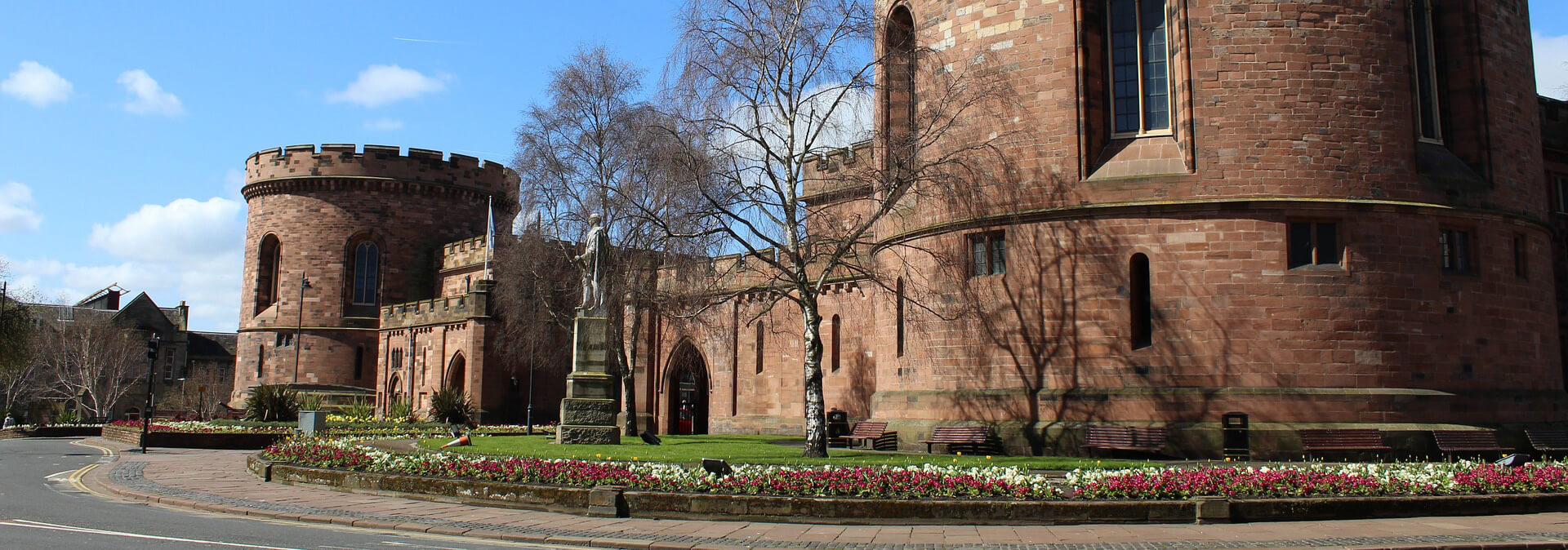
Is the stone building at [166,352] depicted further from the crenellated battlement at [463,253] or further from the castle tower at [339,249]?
the crenellated battlement at [463,253]

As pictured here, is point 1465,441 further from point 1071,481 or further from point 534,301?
point 534,301

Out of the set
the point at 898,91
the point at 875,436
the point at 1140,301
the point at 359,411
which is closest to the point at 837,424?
the point at 875,436

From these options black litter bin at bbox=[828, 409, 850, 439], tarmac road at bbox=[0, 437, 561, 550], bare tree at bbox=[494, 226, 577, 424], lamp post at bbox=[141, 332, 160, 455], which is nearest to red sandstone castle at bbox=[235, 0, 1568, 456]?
black litter bin at bbox=[828, 409, 850, 439]

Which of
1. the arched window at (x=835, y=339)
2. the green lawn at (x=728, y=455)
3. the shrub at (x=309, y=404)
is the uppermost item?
the arched window at (x=835, y=339)

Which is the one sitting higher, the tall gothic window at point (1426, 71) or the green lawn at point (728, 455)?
the tall gothic window at point (1426, 71)

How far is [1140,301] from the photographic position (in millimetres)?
20703

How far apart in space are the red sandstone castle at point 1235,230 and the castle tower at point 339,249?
33.8 m

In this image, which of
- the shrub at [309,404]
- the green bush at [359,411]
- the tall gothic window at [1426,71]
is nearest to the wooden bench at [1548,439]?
the tall gothic window at [1426,71]

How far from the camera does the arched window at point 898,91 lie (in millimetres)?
18669

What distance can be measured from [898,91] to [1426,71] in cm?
1083

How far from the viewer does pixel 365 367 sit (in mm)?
51031

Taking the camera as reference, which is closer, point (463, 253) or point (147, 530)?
point (147, 530)

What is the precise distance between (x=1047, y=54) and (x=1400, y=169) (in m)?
6.84

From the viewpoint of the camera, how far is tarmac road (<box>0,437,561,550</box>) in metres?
10.2
